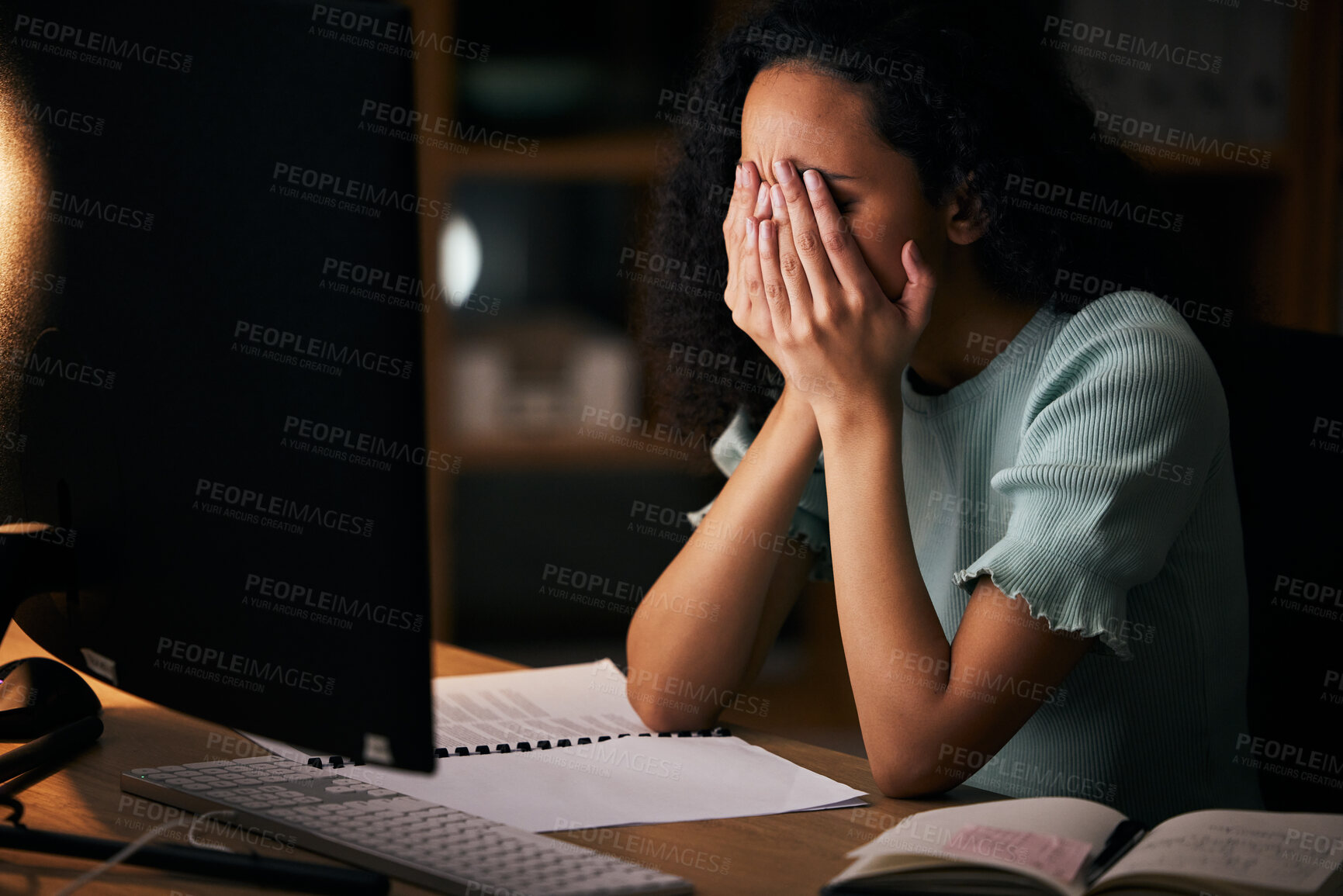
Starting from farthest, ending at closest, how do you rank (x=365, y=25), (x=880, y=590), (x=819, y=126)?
(x=819, y=126) < (x=880, y=590) < (x=365, y=25)

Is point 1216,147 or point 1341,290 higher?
point 1216,147

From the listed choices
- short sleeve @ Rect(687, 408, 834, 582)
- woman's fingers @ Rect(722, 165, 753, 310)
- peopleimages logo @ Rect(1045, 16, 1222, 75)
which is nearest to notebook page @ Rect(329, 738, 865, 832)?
short sleeve @ Rect(687, 408, 834, 582)

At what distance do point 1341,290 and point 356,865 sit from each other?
2.16m

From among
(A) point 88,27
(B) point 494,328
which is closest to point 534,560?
(B) point 494,328

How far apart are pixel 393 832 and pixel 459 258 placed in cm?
198

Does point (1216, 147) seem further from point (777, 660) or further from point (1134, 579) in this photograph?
point (1134, 579)

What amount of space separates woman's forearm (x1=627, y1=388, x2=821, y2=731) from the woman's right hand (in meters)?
0.08

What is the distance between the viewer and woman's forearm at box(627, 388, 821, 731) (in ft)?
3.63

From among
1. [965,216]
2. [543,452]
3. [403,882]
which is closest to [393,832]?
[403,882]

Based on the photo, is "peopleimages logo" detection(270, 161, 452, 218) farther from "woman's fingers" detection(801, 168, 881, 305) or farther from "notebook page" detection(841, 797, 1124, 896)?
"woman's fingers" detection(801, 168, 881, 305)

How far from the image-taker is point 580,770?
85cm

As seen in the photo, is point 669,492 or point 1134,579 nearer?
point 1134,579

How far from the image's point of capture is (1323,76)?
2125 millimetres

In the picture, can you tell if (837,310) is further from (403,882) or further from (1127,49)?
(1127,49)
